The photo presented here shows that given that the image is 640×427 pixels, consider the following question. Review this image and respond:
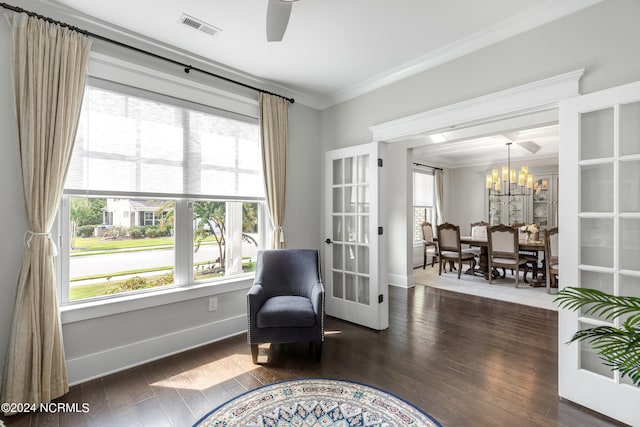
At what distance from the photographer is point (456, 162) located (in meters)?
8.30

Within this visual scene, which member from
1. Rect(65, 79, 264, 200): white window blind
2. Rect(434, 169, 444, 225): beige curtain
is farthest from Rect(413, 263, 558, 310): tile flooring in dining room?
Rect(65, 79, 264, 200): white window blind

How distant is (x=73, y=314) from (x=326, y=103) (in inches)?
134

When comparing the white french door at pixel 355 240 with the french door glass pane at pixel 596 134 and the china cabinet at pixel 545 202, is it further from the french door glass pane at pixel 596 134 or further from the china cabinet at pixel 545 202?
the china cabinet at pixel 545 202

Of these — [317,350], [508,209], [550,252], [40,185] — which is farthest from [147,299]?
[508,209]

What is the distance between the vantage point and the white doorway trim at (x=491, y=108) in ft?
6.92

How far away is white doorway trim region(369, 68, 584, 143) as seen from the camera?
2.11 m

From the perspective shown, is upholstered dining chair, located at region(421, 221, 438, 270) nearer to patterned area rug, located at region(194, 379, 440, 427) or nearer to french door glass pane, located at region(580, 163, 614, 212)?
french door glass pane, located at region(580, 163, 614, 212)

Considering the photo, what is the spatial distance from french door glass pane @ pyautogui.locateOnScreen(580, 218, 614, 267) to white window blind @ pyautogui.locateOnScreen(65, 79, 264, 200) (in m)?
2.88

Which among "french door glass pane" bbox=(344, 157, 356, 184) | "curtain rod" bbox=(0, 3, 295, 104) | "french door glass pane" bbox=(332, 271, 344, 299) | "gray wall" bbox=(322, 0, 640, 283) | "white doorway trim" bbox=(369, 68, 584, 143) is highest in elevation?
"curtain rod" bbox=(0, 3, 295, 104)

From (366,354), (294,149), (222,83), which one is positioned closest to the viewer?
(366,354)

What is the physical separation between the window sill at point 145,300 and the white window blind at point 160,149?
2.93 feet

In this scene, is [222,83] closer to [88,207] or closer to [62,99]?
[62,99]

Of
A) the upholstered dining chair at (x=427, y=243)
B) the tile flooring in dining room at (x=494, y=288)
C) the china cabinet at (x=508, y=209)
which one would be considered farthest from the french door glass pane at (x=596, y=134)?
the china cabinet at (x=508, y=209)

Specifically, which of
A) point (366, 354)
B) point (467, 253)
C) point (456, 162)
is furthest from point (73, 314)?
point (456, 162)
